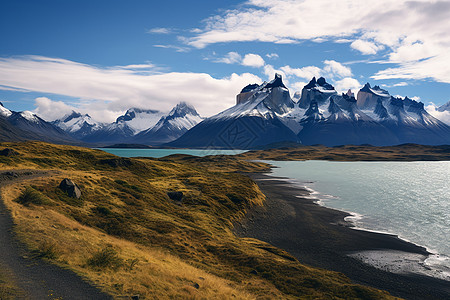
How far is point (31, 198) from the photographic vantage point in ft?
108

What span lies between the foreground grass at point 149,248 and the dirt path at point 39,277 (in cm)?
84

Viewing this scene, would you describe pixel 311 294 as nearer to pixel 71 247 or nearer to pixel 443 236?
pixel 71 247

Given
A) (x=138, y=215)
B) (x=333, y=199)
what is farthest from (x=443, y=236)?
(x=138, y=215)

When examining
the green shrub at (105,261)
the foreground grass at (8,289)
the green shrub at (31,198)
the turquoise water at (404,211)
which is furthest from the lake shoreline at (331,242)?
the foreground grass at (8,289)

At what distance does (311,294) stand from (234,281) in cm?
624

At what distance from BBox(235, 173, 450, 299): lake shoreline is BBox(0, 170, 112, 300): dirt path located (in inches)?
1011

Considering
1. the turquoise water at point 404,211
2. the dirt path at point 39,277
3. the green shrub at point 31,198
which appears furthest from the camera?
the turquoise water at point 404,211

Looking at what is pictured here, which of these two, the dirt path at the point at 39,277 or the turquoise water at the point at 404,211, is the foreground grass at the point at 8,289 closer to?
the dirt path at the point at 39,277

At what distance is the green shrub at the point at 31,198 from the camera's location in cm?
3216

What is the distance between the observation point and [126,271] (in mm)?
20969

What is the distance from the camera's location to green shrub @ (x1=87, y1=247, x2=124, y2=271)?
2089 centimetres

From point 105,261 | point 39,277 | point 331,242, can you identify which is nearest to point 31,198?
point 105,261

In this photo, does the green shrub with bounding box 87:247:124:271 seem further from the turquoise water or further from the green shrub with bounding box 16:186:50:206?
the turquoise water

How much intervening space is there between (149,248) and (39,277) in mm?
12185
